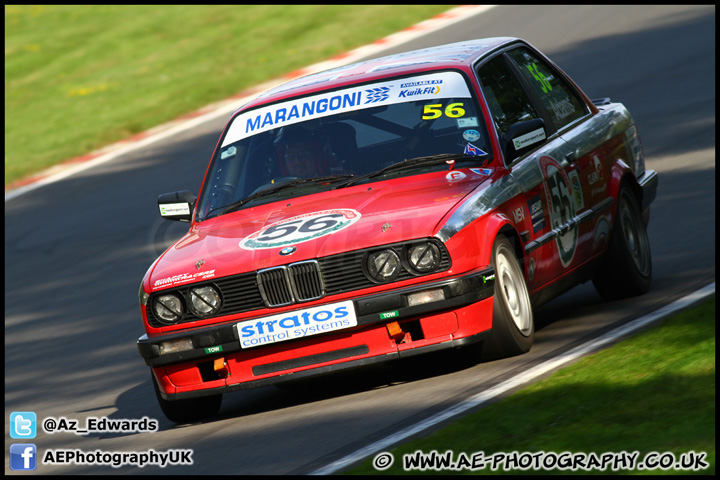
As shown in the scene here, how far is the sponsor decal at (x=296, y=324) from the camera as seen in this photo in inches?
224

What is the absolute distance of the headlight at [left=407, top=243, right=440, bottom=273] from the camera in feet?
18.7

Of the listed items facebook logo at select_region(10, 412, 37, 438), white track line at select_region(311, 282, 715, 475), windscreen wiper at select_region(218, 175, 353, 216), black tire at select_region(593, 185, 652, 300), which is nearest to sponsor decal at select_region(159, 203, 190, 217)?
windscreen wiper at select_region(218, 175, 353, 216)

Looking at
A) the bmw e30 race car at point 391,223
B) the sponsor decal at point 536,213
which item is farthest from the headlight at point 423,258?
the sponsor decal at point 536,213

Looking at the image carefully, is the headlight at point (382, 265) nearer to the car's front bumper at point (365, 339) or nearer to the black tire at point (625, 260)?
the car's front bumper at point (365, 339)

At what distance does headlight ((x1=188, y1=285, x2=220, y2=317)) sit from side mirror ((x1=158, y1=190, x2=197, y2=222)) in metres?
1.30

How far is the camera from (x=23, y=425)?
6.97 meters

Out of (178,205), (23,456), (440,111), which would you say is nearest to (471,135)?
(440,111)

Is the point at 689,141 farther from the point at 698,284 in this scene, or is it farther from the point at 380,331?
the point at 380,331

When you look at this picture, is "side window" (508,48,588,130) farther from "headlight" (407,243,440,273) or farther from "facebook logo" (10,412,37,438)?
"facebook logo" (10,412,37,438)

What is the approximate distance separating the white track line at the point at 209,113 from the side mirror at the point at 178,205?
31.9 feet

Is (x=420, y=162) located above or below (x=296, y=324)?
above

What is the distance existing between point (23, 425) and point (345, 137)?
2.59 m

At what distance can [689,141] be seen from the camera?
12.1m

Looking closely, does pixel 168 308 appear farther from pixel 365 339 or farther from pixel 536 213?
pixel 536 213
